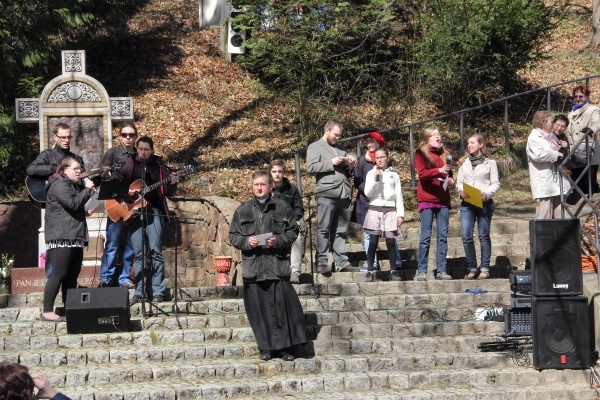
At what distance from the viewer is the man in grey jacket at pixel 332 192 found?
38.5ft

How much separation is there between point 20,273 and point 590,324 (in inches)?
250

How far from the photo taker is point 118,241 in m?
11.0

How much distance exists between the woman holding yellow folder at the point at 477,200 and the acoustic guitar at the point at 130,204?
3.41 meters

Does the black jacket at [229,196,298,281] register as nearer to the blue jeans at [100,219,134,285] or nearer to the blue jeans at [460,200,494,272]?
the blue jeans at [100,219,134,285]

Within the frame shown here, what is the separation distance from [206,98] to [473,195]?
873cm

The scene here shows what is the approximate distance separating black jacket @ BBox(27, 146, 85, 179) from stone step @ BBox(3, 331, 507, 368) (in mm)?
2166

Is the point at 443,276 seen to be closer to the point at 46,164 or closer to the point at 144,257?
the point at 144,257

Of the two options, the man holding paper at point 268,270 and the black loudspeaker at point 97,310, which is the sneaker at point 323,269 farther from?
the black loudspeaker at point 97,310

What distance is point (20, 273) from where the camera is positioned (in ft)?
38.8

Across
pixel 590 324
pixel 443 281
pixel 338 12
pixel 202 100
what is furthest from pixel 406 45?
pixel 590 324

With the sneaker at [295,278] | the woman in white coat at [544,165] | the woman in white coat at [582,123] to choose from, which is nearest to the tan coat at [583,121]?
the woman in white coat at [582,123]

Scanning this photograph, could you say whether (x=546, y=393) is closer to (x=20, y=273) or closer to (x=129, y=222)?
(x=129, y=222)

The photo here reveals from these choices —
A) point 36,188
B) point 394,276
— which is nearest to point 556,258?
point 394,276

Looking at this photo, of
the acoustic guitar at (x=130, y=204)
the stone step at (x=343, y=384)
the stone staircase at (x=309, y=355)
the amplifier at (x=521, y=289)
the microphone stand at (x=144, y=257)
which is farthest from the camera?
the acoustic guitar at (x=130, y=204)
